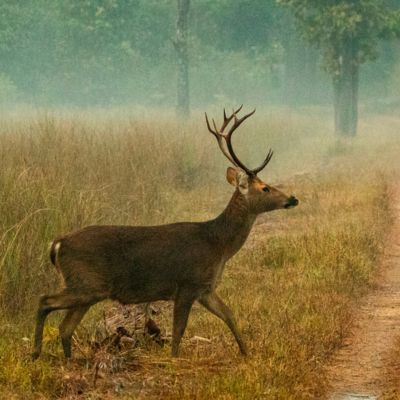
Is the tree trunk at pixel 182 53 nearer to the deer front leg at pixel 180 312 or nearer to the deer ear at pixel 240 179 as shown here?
the deer ear at pixel 240 179

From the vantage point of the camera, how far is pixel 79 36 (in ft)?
185

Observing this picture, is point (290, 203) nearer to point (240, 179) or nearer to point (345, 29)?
point (240, 179)

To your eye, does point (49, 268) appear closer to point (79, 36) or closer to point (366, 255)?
point (366, 255)

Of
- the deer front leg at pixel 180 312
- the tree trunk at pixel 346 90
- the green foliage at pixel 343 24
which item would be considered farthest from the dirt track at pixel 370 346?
the tree trunk at pixel 346 90

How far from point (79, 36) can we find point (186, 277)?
49.4m

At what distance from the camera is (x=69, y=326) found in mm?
7973

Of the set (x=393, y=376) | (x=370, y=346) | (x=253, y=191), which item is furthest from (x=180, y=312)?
(x=370, y=346)

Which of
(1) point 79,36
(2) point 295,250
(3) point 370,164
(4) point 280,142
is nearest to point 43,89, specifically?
(1) point 79,36

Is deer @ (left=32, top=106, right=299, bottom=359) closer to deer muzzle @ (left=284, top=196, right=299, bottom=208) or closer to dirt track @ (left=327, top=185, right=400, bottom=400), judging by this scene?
deer muzzle @ (left=284, top=196, right=299, bottom=208)

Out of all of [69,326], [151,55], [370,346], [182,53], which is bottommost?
[370,346]

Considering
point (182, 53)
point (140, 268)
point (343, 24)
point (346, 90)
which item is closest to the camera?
point (140, 268)

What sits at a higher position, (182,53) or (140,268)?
(182,53)

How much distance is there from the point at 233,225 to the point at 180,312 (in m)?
0.92

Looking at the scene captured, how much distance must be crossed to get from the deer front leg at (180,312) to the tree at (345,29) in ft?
88.7
